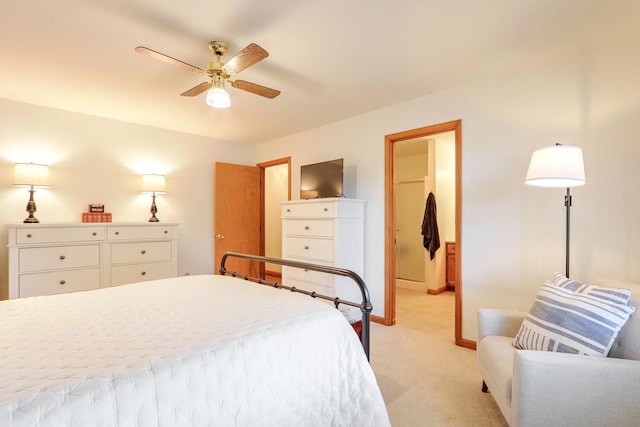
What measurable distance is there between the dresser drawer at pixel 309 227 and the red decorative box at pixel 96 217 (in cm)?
206

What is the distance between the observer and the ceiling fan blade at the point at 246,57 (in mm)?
1745

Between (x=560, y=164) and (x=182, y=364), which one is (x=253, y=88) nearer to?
(x=182, y=364)

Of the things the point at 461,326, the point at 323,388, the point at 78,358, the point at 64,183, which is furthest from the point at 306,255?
the point at 64,183

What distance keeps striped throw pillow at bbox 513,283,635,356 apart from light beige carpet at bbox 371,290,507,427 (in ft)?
1.91

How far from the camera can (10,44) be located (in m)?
2.11

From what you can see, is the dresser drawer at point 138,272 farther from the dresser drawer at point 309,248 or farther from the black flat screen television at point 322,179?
the black flat screen television at point 322,179

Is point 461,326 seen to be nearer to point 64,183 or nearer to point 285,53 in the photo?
point 285,53

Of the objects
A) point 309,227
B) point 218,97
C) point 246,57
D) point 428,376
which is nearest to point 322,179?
point 309,227

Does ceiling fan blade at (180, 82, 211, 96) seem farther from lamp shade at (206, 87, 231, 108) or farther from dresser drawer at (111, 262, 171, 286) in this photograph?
dresser drawer at (111, 262, 171, 286)

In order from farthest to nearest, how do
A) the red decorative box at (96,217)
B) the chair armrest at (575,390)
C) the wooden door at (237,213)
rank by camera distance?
the wooden door at (237,213) < the red decorative box at (96,217) < the chair armrest at (575,390)

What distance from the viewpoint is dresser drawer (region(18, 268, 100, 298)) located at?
289 cm

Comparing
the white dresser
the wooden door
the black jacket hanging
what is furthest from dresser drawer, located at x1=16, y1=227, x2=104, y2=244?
the black jacket hanging

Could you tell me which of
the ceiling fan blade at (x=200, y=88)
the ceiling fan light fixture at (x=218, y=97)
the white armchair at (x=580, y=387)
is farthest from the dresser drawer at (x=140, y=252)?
the white armchair at (x=580, y=387)

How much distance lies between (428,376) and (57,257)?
3.54 meters
